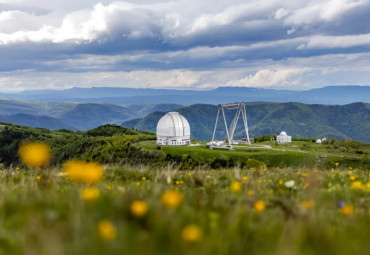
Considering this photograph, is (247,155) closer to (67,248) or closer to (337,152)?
(337,152)

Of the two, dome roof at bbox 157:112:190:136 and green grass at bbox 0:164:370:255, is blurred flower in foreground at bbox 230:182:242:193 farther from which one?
dome roof at bbox 157:112:190:136

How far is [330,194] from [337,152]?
116763mm

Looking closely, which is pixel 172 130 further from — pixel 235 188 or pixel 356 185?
pixel 235 188

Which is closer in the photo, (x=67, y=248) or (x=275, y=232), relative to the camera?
(x=67, y=248)

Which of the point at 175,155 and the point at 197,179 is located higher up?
the point at 197,179

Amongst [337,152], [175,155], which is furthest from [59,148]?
[337,152]

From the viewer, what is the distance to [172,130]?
131375 millimetres

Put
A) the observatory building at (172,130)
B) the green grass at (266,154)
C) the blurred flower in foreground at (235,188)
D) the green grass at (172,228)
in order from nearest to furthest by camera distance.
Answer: the green grass at (172,228) → the blurred flower in foreground at (235,188) → the green grass at (266,154) → the observatory building at (172,130)

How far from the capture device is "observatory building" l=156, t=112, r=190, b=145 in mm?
131250

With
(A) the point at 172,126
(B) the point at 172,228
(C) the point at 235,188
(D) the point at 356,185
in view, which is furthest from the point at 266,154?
(B) the point at 172,228

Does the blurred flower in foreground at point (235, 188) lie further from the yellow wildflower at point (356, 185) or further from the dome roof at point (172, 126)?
the dome roof at point (172, 126)

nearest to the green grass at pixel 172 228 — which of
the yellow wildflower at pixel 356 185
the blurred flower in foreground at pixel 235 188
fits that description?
the blurred flower in foreground at pixel 235 188

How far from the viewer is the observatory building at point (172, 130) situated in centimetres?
13125

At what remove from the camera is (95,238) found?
3.17 meters
